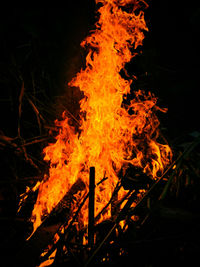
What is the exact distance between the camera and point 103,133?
3.29 metres

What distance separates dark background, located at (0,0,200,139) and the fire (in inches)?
52.6

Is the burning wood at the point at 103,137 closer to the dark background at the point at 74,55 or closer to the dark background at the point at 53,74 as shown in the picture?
the dark background at the point at 53,74

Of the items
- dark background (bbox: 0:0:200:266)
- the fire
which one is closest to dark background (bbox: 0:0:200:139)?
dark background (bbox: 0:0:200:266)

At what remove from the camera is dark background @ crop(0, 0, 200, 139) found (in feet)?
14.0

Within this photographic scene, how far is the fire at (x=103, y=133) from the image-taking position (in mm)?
2957

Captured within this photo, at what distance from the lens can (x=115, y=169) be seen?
336 centimetres

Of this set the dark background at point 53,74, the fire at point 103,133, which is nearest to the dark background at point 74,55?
the dark background at point 53,74

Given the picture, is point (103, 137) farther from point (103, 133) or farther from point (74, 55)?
point (74, 55)

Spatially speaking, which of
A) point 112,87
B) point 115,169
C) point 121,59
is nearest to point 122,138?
point 115,169

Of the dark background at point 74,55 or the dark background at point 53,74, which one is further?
the dark background at point 74,55

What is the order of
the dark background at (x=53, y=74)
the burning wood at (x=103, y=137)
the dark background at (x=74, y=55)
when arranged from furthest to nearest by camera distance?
the dark background at (x=74, y=55) → the dark background at (x=53, y=74) → the burning wood at (x=103, y=137)

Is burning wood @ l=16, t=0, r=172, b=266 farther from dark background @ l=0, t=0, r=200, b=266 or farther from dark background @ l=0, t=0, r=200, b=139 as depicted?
dark background @ l=0, t=0, r=200, b=139

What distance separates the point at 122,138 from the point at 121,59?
1303 mm

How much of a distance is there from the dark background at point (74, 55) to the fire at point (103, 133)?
1.34 meters
